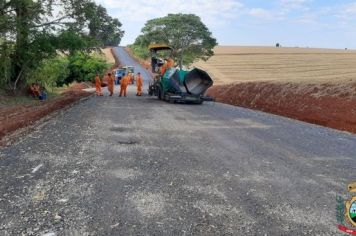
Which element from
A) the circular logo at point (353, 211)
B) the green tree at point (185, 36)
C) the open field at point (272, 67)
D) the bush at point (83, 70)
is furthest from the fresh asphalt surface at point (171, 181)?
the green tree at point (185, 36)

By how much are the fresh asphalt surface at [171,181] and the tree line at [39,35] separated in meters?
11.2

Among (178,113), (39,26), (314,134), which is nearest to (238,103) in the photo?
(178,113)

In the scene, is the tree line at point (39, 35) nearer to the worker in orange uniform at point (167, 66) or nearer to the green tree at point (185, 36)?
the worker in orange uniform at point (167, 66)

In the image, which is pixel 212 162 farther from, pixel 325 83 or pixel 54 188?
pixel 325 83

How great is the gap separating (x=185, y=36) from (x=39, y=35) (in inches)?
1543

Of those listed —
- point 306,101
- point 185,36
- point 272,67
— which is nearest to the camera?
point 306,101

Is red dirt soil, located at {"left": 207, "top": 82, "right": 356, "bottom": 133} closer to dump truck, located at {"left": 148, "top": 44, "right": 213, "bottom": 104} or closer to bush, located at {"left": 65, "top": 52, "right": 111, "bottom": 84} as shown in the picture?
dump truck, located at {"left": 148, "top": 44, "right": 213, "bottom": 104}

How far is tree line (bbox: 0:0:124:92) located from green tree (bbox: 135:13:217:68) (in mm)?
34049

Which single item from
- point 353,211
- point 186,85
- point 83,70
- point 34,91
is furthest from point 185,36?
point 353,211

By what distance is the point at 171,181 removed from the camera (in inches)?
279

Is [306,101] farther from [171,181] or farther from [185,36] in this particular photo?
[185,36]

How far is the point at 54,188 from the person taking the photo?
6551 mm

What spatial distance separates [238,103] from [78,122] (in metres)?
14.8

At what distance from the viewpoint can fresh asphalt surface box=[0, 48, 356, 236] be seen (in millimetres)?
5355
